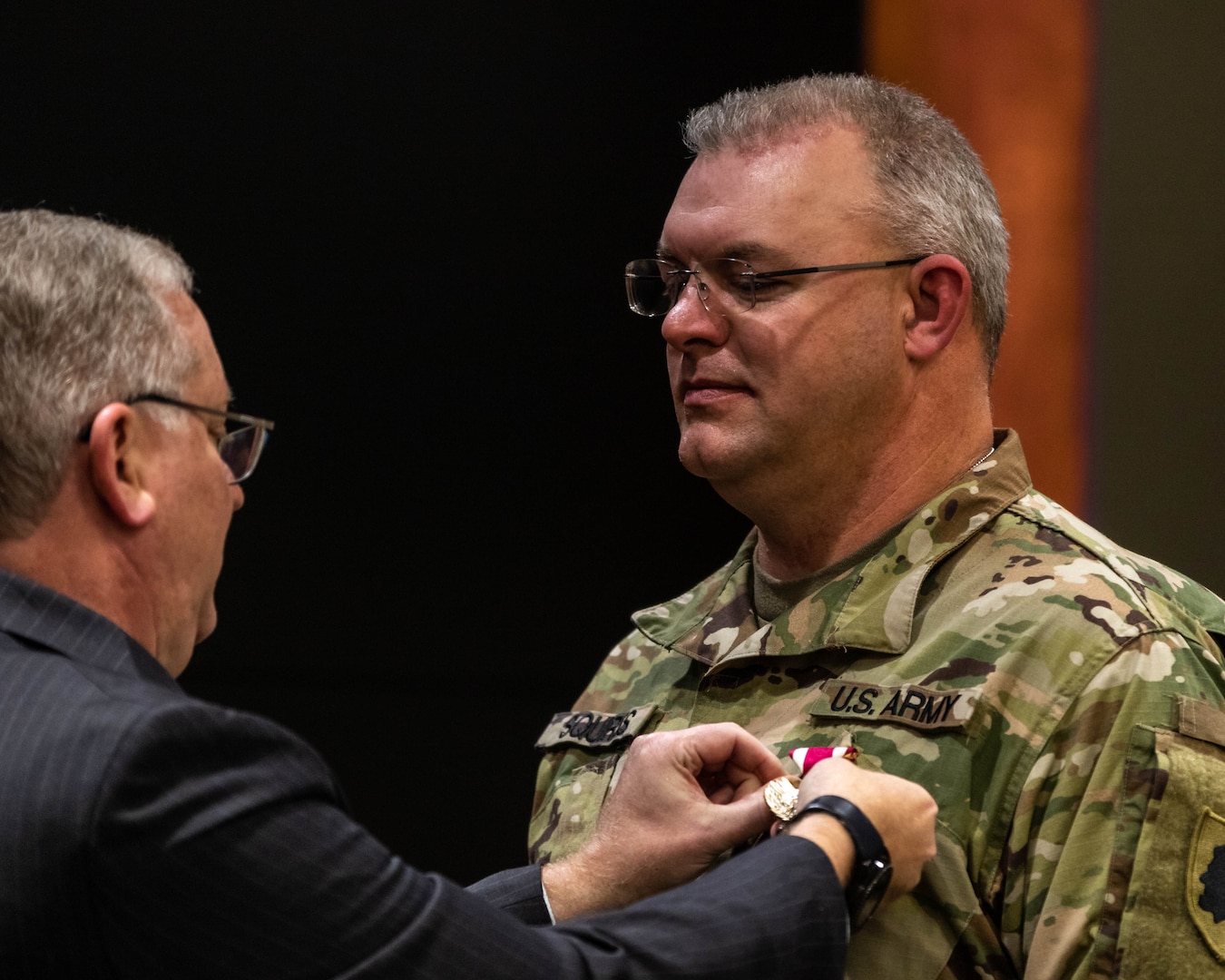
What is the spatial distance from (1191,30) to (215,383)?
85.6 inches

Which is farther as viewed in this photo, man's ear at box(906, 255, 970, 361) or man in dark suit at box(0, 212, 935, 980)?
man's ear at box(906, 255, 970, 361)

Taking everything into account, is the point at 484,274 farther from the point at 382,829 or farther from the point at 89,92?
the point at 382,829

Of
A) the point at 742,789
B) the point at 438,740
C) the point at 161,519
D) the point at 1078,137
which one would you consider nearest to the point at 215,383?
the point at 161,519

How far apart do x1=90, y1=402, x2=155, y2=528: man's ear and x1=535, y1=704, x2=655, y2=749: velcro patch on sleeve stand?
28.5 inches

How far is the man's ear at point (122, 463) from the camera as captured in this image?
3.75 ft

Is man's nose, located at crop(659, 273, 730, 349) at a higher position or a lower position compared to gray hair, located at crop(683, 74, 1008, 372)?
Result: lower

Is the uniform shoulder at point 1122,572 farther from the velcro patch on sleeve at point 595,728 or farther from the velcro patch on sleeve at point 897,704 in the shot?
the velcro patch on sleeve at point 595,728

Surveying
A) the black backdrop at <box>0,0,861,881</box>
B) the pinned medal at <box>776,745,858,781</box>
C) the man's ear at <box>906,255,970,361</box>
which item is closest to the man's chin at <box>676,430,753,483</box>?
the man's ear at <box>906,255,970,361</box>

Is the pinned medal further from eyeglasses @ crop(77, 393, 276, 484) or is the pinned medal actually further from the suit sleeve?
eyeglasses @ crop(77, 393, 276, 484)

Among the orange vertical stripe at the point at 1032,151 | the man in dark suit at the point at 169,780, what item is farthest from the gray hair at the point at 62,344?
the orange vertical stripe at the point at 1032,151

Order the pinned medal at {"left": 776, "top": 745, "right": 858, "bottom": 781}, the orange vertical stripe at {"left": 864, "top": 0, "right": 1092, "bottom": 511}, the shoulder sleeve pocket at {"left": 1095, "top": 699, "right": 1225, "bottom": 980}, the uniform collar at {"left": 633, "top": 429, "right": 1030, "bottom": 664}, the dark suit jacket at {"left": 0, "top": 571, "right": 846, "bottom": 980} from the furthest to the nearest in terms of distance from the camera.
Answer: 1. the orange vertical stripe at {"left": 864, "top": 0, "right": 1092, "bottom": 511}
2. the uniform collar at {"left": 633, "top": 429, "right": 1030, "bottom": 664}
3. the pinned medal at {"left": 776, "top": 745, "right": 858, "bottom": 781}
4. the shoulder sleeve pocket at {"left": 1095, "top": 699, "right": 1225, "bottom": 980}
5. the dark suit jacket at {"left": 0, "top": 571, "right": 846, "bottom": 980}

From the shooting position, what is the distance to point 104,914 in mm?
1008

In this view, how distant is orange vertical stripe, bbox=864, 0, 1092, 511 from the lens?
280cm

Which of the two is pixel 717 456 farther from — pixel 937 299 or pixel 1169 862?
pixel 1169 862
